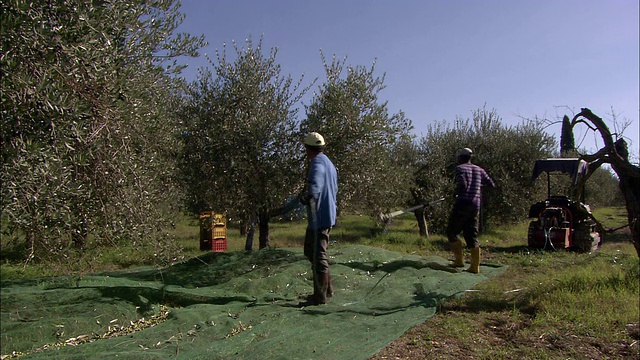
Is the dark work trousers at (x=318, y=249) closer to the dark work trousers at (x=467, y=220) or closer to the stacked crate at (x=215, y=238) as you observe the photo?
the dark work trousers at (x=467, y=220)

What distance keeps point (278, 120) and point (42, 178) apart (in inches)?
250

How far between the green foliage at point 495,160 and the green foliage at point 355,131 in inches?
254

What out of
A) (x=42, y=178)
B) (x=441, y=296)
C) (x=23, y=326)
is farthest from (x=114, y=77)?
(x=441, y=296)

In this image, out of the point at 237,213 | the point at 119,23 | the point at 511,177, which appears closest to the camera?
the point at 119,23

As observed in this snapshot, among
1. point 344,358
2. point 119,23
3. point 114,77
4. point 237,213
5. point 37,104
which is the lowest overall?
point 344,358

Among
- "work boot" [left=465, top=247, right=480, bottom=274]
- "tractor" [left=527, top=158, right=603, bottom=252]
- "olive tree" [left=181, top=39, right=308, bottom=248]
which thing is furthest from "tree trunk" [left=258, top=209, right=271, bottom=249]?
"tractor" [left=527, top=158, right=603, bottom=252]

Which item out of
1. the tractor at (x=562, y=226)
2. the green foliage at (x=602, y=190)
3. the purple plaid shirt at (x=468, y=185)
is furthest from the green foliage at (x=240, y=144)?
the green foliage at (x=602, y=190)

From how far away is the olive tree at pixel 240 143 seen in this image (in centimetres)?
908

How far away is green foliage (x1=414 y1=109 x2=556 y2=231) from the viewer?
1680cm

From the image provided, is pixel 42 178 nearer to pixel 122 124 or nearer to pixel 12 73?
pixel 12 73

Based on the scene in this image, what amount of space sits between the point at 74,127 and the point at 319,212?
2989 millimetres

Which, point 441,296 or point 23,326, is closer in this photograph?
point 23,326

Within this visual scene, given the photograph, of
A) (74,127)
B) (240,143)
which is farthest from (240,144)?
(74,127)

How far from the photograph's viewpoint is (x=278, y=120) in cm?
950
